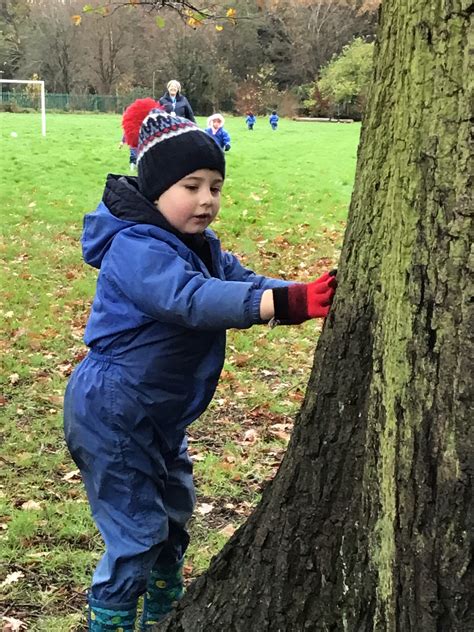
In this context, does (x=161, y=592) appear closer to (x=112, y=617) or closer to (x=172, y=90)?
(x=112, y=617)

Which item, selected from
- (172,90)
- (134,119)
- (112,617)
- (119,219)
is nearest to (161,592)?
(112,617)

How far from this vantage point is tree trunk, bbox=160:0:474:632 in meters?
1.58

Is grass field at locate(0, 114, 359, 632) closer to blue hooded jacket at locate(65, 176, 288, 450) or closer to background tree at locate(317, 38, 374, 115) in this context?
blue hooded jacket at locate(65, 176, 288, 450)

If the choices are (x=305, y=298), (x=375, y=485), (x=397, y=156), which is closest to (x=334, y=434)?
(x=375, y=485)

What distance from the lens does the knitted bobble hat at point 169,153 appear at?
91.1 inches

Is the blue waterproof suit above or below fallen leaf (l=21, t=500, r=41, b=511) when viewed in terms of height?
above

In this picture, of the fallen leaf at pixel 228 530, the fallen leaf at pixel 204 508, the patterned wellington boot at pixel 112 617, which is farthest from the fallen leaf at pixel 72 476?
the patterned wellington boot at pixel 112 617

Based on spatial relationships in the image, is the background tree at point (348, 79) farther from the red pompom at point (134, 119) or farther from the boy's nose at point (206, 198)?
the boy's nose at point (206, 198)

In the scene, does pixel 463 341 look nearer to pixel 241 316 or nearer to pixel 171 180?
pixel 241 316

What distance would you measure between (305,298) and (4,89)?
47.0 meters

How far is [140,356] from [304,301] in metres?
0.55

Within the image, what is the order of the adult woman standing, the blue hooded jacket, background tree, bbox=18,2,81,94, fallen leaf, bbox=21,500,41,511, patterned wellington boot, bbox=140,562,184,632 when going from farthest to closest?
background tree, bbox=18,2,81,94 < the adult woman standing < fallen leaf, bbox=21,500,41,511 < patterned wellington boot, bbox=140,562,184,632 < the blue hooded jacket

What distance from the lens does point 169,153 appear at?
2318mm

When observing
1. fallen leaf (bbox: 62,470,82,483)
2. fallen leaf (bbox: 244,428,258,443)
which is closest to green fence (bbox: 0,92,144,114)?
fallen leaf (bbox: 244,428,258,443)
